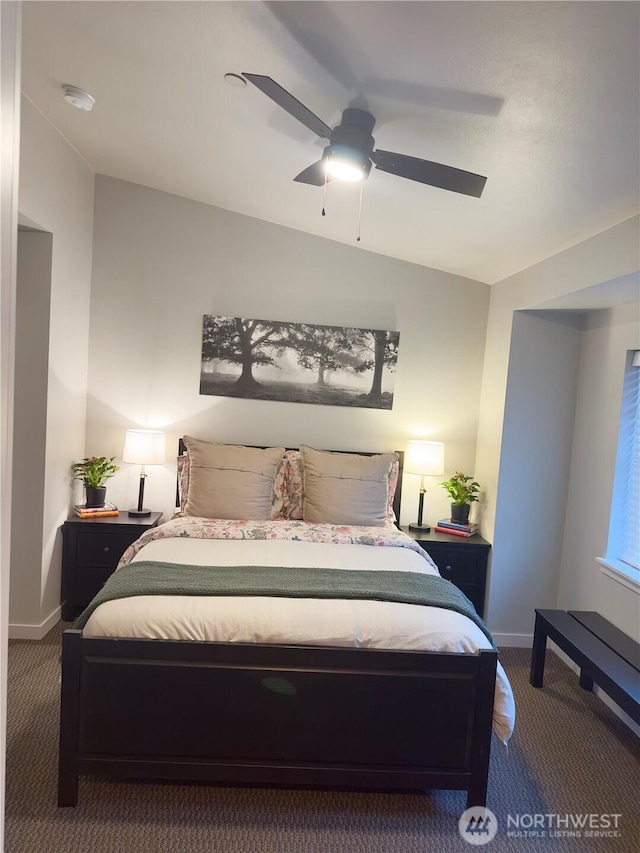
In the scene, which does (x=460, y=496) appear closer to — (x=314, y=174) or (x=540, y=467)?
(x=540, y=467)

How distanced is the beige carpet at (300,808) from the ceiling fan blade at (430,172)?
2359mm

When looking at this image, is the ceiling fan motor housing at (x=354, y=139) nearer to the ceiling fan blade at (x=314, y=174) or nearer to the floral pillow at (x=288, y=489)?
the ceiling fan blade at (x=314, y=174)

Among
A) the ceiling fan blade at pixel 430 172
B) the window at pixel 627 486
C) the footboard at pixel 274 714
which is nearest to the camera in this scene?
the ceiling fan blade at pixel 430 172

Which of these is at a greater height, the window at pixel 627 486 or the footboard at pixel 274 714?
the window at pixel 627 486

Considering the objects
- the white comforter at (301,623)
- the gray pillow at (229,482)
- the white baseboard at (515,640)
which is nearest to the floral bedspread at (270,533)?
the gray pillow at (229,482)

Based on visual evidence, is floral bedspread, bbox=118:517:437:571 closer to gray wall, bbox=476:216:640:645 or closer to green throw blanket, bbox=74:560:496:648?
green throw blanket, bbox=74:560:496:648

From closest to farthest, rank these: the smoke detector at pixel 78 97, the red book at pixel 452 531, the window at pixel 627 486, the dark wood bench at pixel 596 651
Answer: the dark wood bench at pixel 596 651
the smoke detector at pixel 78 97
the window at pixel 627 486
the red book at pixel 452 531

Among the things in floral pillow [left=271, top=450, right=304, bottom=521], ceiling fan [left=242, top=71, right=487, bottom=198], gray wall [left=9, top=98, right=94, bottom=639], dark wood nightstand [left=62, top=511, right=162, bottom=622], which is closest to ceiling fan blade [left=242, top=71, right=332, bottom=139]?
ceiling fan [left=242, top=71, right=487, bottom=198]

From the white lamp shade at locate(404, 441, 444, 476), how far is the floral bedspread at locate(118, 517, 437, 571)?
1.81ft

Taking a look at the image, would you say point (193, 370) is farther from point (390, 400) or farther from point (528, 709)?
point (528, 709)

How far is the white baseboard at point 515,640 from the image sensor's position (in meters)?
3.72

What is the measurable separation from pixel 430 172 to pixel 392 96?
29cm

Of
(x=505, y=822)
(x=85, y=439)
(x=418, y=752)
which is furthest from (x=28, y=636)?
(x=505, y=822)

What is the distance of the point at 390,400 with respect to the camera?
4.11 metres
